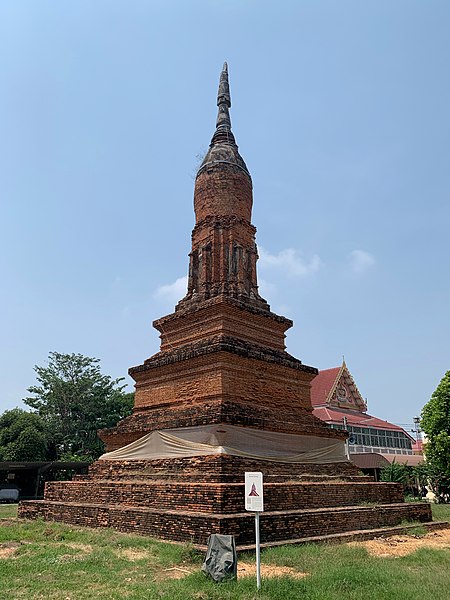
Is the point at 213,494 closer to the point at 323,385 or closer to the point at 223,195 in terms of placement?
the point at 223,195

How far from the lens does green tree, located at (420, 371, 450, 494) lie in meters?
25.4

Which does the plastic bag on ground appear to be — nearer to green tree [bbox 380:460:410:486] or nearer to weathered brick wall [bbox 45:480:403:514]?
weathered brick wall [bbox 45:480:403:514]

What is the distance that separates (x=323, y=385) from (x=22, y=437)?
21036 millimetres

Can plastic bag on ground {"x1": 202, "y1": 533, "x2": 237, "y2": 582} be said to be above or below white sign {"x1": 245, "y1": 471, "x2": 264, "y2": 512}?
below

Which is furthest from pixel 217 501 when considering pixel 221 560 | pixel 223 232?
pixel 223 232

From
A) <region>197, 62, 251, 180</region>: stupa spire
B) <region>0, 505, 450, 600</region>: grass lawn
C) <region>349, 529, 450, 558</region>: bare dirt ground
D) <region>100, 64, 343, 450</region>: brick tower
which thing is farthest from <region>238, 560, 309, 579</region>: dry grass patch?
<region>197, 62, 251, 180</region>: stupa spire

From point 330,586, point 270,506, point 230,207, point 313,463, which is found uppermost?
point 230,207

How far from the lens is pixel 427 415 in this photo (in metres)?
26.9

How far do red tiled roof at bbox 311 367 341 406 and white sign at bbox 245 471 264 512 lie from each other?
102 ft

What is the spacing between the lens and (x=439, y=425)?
1021 inches

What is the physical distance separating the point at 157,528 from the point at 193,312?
24.5 feet

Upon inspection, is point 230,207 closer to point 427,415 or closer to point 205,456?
point 205,456

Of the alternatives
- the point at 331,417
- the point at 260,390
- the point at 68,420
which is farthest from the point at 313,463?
the point at 68,420

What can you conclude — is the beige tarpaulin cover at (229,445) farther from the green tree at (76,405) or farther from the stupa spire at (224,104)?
the green tree at (76,405)
